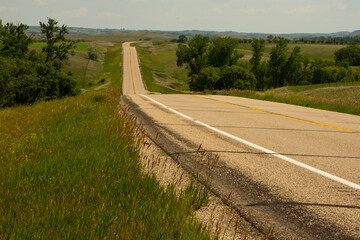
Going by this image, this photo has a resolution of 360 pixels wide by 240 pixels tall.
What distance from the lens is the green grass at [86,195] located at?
2826 mm

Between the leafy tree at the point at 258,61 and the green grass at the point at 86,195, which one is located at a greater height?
the leafy tree at the point at 258,61

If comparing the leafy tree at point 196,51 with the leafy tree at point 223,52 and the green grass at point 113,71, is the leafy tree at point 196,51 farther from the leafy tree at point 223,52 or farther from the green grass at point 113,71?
the green grass at point 113,71

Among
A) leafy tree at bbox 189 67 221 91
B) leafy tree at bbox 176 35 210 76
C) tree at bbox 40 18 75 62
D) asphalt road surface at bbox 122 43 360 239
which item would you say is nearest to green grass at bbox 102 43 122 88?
leafy tree at bbox 176 35 210 76

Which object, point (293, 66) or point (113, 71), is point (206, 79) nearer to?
point (113, 71)

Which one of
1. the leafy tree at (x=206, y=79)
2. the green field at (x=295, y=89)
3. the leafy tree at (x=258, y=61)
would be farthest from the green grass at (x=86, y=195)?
the leafy tree at (x=258, y=61)

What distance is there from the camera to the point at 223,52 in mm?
72938

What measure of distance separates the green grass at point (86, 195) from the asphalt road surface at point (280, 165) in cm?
95

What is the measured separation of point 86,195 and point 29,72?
113 ft

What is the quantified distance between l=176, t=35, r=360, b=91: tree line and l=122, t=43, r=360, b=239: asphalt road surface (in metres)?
52.5

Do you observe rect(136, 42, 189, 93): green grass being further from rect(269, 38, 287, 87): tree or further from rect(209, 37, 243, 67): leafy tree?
rect(269, 38, 287, 87): tree

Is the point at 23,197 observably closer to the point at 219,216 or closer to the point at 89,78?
the point at 219,216

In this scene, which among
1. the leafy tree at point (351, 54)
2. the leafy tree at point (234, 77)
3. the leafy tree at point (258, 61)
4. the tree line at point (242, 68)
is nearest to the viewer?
the leafy tree at point (234, 77)

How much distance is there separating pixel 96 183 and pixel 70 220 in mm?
957

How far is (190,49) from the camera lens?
70.8m
